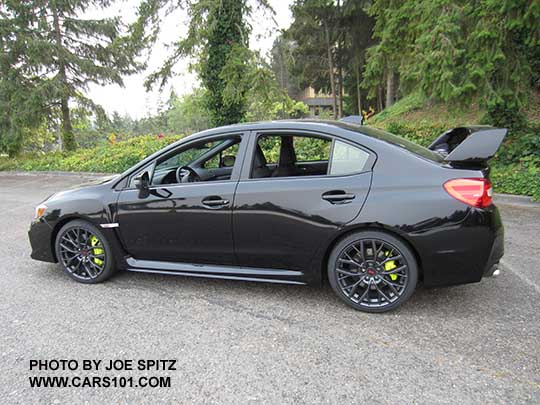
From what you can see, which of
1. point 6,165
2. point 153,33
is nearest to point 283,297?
point 153,33

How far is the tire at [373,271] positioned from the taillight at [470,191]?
20.9 inches

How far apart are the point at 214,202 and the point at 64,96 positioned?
45.0 feet

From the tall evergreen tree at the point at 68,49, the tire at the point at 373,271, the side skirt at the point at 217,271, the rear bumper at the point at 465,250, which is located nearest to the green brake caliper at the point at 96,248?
the side skirt at the point at 217,271

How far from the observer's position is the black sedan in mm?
2672

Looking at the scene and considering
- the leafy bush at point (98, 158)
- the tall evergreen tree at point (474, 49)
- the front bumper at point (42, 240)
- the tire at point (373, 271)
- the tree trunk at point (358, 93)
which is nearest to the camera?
the tire at point (373, 271)

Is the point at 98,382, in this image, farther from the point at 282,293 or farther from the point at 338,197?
the point at 338,197

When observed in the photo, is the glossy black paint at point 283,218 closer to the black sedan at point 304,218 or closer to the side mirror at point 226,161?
the black sedan at point 304,218

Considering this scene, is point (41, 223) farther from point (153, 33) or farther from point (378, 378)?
point (153, 33)

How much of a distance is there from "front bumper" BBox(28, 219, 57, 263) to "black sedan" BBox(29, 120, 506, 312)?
0.04 ft

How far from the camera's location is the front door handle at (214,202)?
10.1 feet

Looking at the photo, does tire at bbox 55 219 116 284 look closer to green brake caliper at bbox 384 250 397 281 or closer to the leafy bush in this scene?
green brake caliper at bbox 384 250 397 281

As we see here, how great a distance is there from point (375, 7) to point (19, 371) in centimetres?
1175

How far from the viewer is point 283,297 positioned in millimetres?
3205

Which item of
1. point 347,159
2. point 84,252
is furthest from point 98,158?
point 347,159
